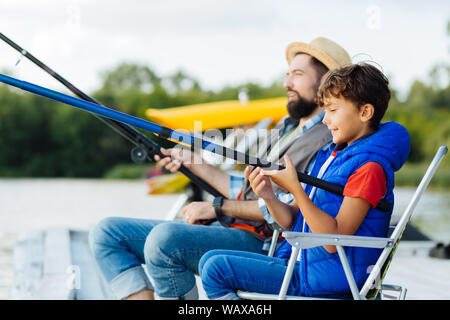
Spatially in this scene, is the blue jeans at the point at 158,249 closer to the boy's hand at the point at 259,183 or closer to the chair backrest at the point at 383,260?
the boy's hand at the point at 259,183

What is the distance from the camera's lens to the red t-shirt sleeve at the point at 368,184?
64.4 inches

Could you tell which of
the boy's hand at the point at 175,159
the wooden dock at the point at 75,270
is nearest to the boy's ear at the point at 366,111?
the boy's hand at the point at 175,159

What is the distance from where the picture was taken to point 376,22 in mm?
2584

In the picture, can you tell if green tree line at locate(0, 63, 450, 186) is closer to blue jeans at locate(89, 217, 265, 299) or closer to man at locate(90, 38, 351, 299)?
man at locate(90, 38, 351, 299)

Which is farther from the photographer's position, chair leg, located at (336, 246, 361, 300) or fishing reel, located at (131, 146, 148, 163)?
fishing reel, located at (131, 146, 148, 163)

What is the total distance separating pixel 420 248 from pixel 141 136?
11.0 ft

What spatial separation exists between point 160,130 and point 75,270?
2.39 metres

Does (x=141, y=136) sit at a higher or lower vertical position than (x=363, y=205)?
higher

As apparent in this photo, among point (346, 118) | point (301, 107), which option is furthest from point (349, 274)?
point (301, 107)

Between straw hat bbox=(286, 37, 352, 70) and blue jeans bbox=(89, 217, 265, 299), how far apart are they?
0.76 metres

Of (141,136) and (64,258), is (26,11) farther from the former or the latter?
(141,136)

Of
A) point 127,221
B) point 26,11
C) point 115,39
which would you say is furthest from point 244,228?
point 115,39

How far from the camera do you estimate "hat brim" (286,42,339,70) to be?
236 centimetres

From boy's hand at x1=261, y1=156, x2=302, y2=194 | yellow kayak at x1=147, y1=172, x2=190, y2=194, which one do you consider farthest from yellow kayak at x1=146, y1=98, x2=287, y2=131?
boy's hand at x1=261, y1=156, x2=302, y2=194
